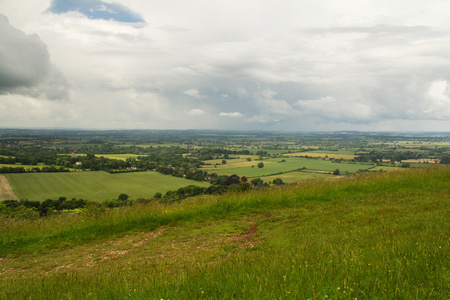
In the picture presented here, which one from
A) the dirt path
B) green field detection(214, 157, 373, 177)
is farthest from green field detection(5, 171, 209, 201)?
green field detection(214, 157, 373, 177)

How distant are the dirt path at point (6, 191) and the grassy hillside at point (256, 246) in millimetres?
21549

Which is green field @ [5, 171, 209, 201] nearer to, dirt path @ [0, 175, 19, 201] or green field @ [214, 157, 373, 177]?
dirt path @ [0, 175, 19, 201]

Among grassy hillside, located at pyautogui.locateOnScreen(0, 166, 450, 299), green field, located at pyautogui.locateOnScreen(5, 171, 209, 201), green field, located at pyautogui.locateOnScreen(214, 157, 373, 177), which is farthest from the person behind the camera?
green field, located at pyautogui.locateOnScreen(214, 157, 373, 177)

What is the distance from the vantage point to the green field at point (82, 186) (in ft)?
97.5

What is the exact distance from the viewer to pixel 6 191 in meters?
27.7

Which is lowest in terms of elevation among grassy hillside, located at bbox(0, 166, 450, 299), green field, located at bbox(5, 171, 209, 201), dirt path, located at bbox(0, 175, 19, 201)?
green field, located at bbox(5, 171, 209, 201)

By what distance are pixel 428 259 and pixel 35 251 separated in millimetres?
9951

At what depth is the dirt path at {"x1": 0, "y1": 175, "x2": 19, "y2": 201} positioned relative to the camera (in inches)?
1002

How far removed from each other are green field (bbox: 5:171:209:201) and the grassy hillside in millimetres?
21086

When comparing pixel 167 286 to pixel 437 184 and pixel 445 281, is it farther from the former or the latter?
pixel 437 184

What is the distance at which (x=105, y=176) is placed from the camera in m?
45.3

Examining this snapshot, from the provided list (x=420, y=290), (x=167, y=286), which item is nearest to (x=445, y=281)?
(x=420, y=290)

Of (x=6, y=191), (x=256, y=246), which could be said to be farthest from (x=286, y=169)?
(x=256, y=246)

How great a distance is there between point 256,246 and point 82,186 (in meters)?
36.0
